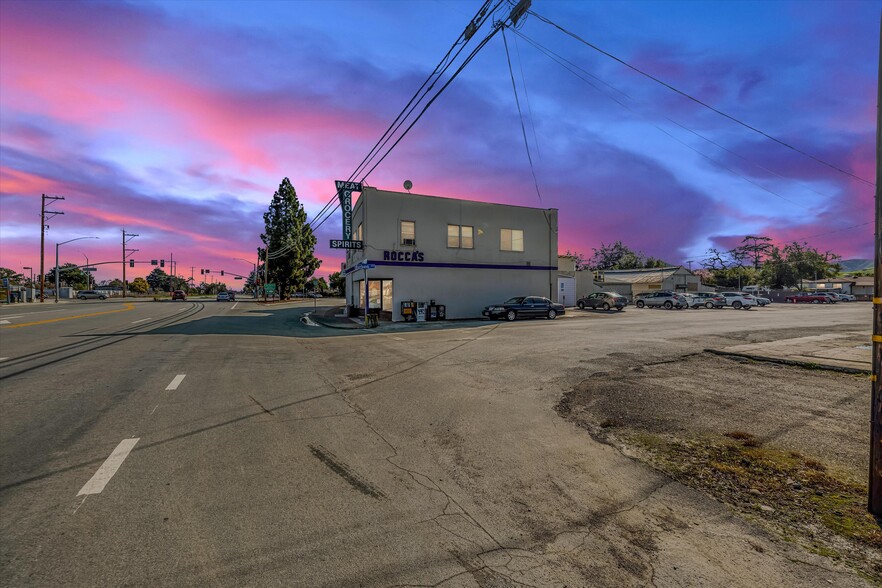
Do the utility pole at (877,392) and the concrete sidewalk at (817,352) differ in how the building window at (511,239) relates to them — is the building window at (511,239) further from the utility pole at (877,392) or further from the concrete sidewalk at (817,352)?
the utility pole at (877,392)

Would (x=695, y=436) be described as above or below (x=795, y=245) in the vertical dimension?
below

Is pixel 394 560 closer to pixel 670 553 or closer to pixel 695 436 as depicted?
pixel 670 553

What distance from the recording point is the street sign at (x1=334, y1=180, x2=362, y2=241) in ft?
79.8

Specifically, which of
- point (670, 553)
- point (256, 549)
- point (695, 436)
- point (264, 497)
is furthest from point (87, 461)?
point (695, 436)

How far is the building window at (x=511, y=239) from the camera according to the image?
29766 mm

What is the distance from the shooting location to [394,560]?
109 inches

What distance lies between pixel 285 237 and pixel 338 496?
64.0 m

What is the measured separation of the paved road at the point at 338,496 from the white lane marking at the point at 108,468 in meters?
0.02

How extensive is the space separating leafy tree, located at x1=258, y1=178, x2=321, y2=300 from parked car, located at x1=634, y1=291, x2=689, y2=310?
47.7m

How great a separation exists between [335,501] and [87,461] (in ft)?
9.70

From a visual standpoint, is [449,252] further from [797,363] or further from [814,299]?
[814,299]

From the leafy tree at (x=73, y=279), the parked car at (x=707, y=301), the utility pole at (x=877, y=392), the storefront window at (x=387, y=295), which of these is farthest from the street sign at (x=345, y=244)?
the leafy tree at (x=73, y=279)

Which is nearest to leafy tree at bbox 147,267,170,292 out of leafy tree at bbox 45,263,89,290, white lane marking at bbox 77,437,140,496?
leafy tree at bbox 45,263,89,290

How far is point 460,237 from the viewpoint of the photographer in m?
28.0
